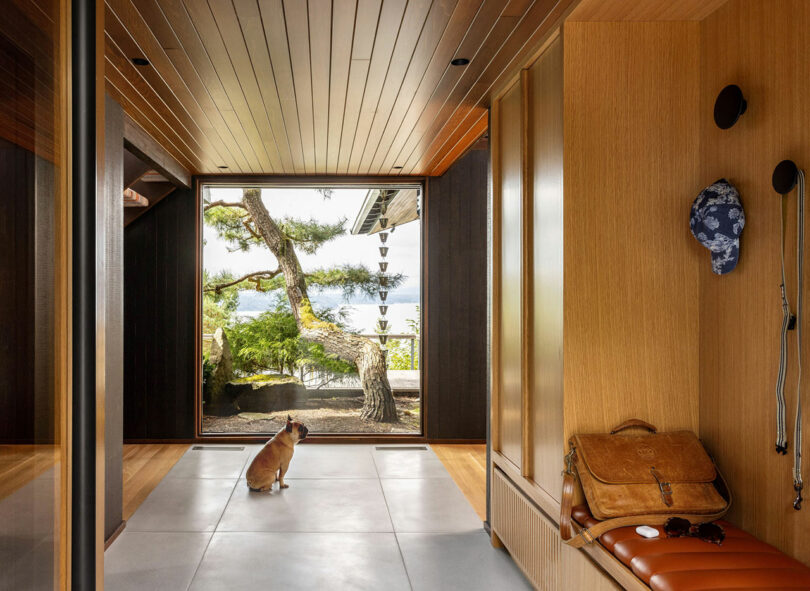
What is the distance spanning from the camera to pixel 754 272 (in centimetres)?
222

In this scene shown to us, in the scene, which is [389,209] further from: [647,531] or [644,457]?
[647,531]

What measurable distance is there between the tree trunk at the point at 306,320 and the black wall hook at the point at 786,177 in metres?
4.48

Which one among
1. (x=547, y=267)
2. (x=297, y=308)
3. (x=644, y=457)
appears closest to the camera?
(x=644, y=457)

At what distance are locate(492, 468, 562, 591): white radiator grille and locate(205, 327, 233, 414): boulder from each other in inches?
133

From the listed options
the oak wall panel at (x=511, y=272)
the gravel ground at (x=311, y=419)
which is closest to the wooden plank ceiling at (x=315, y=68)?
the oak wall panel at (x=511, y=272)

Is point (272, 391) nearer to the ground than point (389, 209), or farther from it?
nearer to the ground

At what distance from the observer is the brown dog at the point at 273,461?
14.7ft

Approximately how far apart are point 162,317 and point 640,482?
5009 mm

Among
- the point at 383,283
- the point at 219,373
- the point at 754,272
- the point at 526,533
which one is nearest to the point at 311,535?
the point at 526,533

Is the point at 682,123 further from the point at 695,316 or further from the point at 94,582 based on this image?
the point at 94,582

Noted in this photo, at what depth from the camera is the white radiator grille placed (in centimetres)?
260

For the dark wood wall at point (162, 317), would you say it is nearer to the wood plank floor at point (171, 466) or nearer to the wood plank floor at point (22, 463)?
the wood plank floor at point (171, 466)

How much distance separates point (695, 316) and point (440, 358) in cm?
376

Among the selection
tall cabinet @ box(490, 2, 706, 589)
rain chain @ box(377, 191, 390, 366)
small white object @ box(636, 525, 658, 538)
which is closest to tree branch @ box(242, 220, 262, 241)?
rain chain @ box(377, 191, 390, 366)
